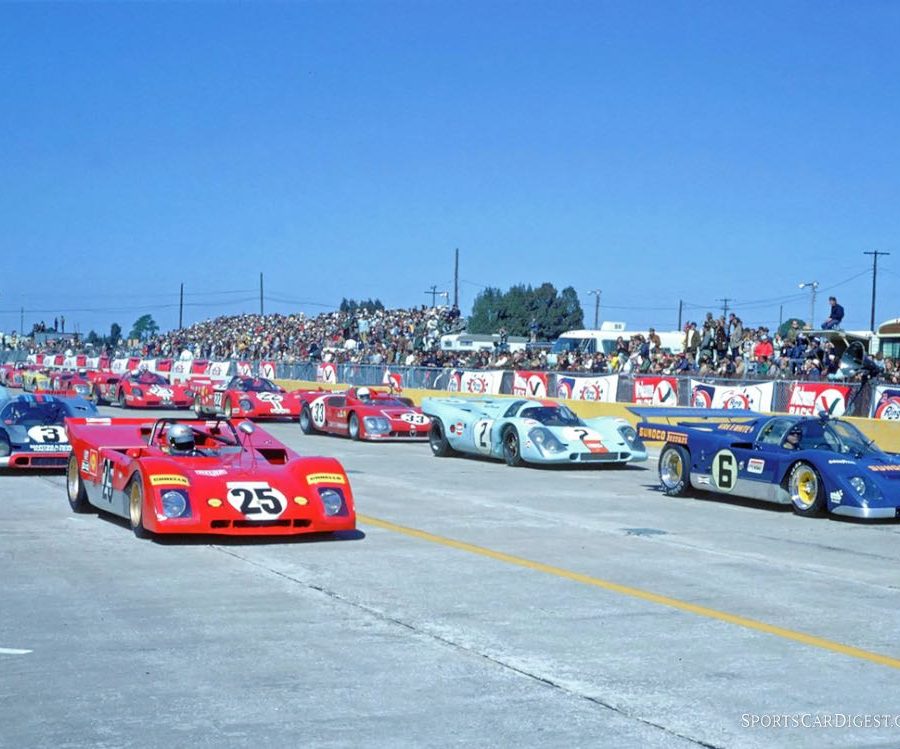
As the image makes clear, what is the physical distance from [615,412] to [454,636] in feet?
72.9

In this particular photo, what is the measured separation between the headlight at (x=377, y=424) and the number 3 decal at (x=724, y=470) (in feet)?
→ 36.0

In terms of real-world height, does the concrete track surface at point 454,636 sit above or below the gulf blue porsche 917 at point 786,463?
below

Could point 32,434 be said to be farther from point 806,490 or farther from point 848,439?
point 848,439

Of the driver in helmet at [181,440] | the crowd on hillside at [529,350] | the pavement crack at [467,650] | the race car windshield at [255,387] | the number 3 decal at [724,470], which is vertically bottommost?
the pavement crack at [467,650]

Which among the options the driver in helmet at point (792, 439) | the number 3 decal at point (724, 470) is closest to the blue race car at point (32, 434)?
the number 3 decal at point (724, 470)

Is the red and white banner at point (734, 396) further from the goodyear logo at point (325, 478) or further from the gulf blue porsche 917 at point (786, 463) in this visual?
the goodyear logo at point (325, 478)

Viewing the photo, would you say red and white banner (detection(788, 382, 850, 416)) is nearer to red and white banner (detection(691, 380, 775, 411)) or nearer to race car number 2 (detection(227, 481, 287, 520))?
red and white banner (detection(691, 380, 775, 411))

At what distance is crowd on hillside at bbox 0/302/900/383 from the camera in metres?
28.0

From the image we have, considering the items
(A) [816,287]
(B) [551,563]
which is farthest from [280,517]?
(A) [816,287]

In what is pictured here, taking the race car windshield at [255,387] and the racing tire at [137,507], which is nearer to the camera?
the racing tire at [137,507]

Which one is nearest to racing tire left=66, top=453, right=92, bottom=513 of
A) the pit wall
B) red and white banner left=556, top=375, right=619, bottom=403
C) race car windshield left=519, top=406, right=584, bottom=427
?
race car windshield left=519, top=406, right=584, bottom=427

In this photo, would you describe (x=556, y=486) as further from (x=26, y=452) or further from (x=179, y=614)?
(x=179, y=614)

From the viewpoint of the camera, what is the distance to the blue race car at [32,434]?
17531mm

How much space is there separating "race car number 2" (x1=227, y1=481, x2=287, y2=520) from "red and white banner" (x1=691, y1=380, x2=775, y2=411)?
636 inches
